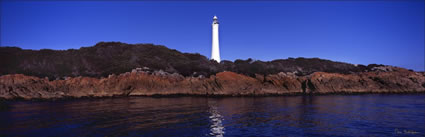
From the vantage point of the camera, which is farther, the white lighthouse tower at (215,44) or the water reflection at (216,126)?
the white lighthouse tower at (215,44)

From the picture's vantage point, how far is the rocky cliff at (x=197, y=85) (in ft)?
149

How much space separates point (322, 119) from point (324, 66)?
47893 mm

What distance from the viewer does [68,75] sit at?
50750 mm

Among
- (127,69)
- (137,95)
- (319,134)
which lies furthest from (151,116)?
(127,69)

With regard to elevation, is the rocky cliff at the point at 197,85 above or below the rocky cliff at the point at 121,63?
below

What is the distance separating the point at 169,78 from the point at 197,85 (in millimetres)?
4803

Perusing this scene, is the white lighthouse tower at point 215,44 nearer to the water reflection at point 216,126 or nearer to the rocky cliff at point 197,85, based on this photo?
the rocky cliff at point 197,85

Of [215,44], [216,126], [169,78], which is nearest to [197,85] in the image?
[169,78]

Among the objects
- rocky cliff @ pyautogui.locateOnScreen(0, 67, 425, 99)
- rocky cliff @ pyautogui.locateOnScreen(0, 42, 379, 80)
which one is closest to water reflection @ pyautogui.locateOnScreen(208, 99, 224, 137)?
rocky cliff @ pyautogui.locateOnScreen(0, 67, 425, 99)

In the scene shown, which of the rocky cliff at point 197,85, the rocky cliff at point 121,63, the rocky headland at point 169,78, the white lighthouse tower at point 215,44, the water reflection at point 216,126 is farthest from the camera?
the white lighthouse tower at point 215,44

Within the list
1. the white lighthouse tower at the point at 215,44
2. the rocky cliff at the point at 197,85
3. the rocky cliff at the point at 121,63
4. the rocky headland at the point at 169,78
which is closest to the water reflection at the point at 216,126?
the rocky headland at the point at 169,78

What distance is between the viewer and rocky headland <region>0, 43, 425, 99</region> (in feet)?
153

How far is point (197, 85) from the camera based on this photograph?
49.9 m

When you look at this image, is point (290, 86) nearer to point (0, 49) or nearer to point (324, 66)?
point (324, 66)
